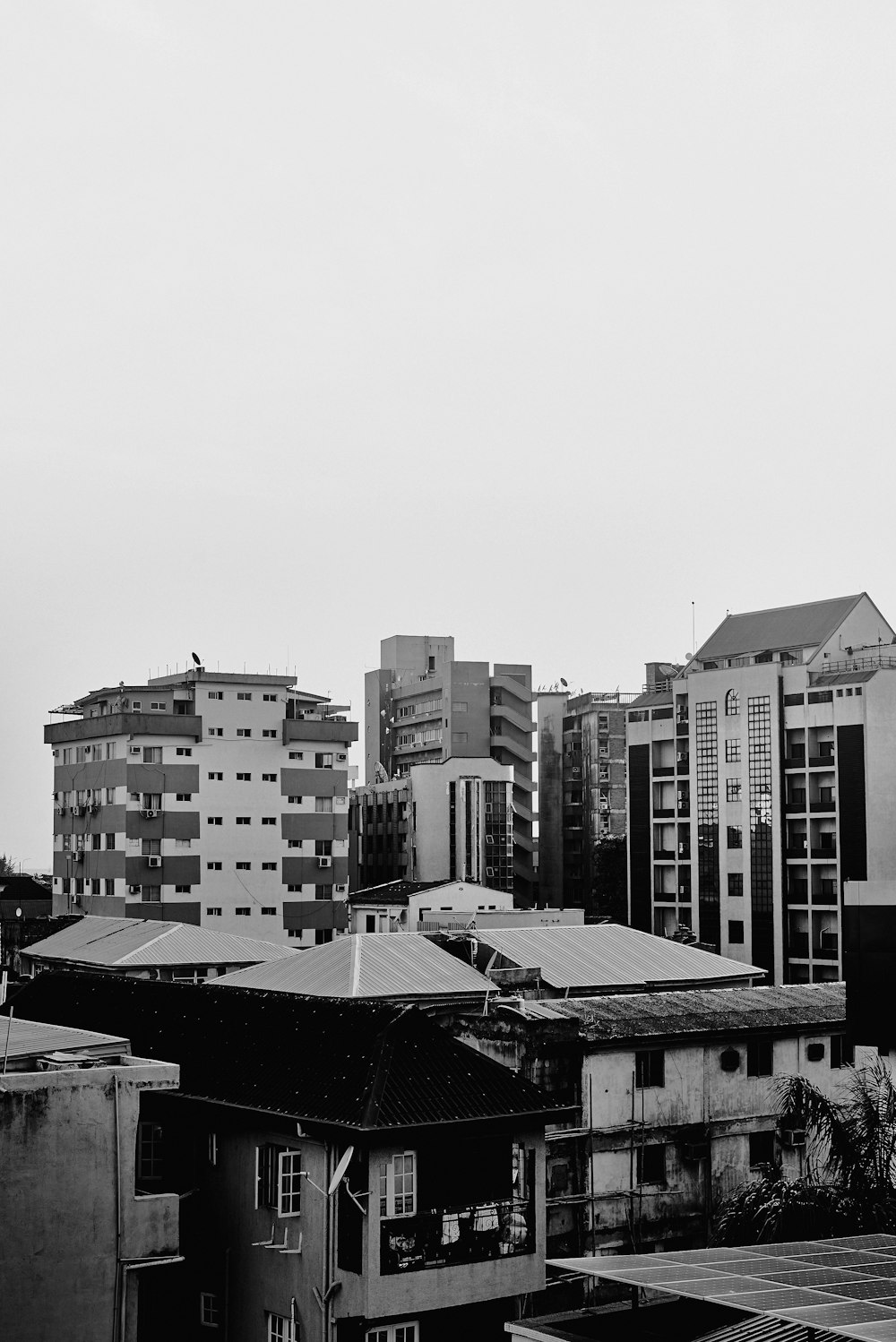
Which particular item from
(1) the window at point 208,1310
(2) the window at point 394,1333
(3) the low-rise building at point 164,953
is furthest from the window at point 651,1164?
(3) the low-rise building at point 164,953

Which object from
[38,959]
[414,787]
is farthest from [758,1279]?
[414,787]

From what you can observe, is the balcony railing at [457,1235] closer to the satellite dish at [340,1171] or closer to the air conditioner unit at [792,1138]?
the satellite dish at [340,1171]

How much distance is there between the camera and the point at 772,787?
70750 mm

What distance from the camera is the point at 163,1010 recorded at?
2586 cm

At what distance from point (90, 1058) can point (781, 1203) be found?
9.59 m

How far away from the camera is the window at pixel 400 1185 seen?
65.1 feet

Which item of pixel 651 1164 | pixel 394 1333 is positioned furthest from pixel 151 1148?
pixel 651 1164

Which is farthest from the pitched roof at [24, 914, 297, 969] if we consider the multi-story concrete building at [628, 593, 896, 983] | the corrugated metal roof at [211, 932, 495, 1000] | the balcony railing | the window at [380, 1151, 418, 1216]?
the multi-story concrete building at [628, 593, 896, 983]

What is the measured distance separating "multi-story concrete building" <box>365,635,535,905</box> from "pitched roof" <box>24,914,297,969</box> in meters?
48.5

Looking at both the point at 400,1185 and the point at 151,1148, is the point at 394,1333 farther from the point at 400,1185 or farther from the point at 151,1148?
the point at 151,1148

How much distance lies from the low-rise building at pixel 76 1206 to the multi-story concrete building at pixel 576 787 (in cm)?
7409

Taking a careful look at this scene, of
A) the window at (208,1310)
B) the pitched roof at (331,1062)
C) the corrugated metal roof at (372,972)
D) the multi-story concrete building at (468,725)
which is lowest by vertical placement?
the window at (208,1310)

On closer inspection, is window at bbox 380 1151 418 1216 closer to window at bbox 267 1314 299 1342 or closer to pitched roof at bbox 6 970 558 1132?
pitched roof at bbox 6 970 558 1132

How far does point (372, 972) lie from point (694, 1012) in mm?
6459
